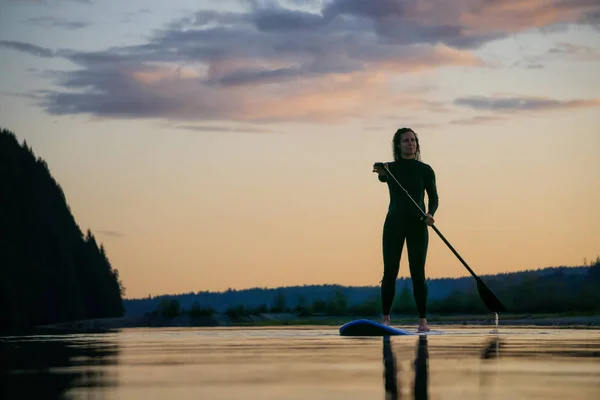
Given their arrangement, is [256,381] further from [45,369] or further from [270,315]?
[270,315]

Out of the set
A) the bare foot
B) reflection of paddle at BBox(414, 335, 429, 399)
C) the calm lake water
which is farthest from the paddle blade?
reflection of paddle at BBox(414, 335, 429, 399)

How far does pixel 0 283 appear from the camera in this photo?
55.7 meters

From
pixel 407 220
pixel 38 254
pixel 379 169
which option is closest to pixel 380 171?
pixel 379 169

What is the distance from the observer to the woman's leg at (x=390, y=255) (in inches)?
634

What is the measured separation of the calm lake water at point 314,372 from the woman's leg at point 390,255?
4.60 metres

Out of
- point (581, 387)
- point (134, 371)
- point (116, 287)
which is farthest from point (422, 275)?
Result: point (116, 287)

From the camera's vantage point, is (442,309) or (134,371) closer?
(134,371)

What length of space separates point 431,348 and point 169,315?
182ft

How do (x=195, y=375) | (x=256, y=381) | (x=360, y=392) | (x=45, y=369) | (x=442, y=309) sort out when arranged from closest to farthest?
(x=360, y=392)
(x=256, y=381)
(x=195, y=375)
(x=45, y=369)
(x=442, y=309)

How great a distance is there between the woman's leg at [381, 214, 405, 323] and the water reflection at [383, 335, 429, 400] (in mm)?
5683

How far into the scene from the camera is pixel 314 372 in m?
7.67

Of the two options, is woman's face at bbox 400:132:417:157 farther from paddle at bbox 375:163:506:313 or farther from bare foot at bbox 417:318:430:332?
bare foot at bbox 417:318:430:332

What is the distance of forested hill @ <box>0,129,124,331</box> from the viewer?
59500mm

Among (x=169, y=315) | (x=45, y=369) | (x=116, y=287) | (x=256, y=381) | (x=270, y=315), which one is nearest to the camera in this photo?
(x=256, y=381)
